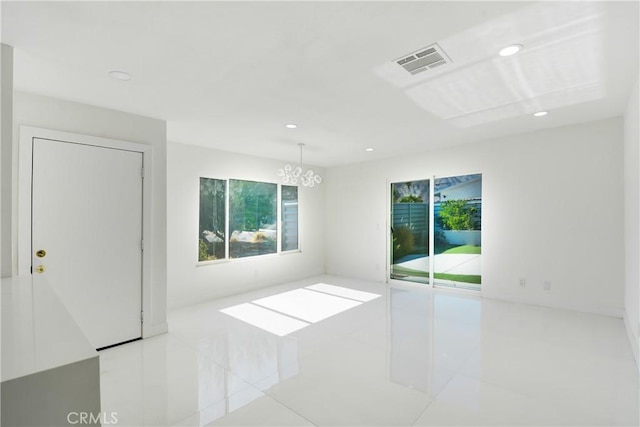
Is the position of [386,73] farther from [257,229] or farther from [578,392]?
[257,229]

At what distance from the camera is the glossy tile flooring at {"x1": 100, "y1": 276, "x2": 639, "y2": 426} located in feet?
6.80

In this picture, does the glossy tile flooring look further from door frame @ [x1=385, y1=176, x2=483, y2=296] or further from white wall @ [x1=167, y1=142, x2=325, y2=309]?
door frame @ [x1=385, y1=176, x2=483, y2=296]

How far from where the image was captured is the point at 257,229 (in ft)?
19.1

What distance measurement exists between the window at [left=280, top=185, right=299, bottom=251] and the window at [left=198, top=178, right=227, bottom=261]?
1406mm

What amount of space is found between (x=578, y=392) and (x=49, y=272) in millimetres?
4646

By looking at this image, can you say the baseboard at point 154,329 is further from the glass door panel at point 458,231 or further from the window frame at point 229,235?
the glass door panel at point 458,231

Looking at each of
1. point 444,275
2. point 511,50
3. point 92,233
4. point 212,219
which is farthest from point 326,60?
point 444,275

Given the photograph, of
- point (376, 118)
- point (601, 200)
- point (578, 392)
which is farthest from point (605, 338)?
point (376, 118)

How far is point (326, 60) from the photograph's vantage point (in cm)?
226

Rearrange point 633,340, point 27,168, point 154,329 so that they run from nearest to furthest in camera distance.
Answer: point 27,168 < point 633,340 < point 154,329

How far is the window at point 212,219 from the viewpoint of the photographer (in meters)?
4.97

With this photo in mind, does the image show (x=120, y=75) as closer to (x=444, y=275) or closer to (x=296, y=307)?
(x=296, y=307)

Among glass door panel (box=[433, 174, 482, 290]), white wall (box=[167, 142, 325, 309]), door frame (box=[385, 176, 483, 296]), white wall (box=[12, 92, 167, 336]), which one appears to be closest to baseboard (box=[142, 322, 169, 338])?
white wall (box=[12, 92, 167, 336])

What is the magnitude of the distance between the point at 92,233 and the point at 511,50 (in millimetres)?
4066
